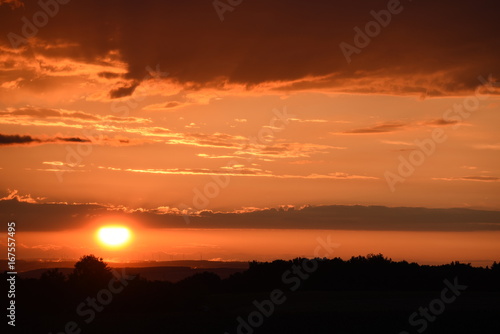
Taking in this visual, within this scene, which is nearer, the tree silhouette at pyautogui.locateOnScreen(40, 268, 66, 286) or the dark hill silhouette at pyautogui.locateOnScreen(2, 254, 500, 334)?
the dark hill silhouette at pyautogui.locateOnScreen(2, 254, 500, 334)

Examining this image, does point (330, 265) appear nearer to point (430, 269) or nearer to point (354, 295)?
point (430, 269)

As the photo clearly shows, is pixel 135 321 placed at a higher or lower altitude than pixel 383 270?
lower

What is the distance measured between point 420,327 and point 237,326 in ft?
28.0

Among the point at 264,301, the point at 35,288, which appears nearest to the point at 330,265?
the point at 264,301

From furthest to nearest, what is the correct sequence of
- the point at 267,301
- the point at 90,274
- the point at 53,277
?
the point at 90,274
the point at 53,277
the point at 267,301

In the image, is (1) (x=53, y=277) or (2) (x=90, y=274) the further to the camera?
(2) (x=90, y=274)

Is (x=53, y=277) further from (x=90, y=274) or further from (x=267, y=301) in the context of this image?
(x=267, y=301)

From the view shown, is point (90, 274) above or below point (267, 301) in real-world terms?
above

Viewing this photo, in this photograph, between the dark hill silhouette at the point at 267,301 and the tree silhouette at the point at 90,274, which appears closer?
the dark hill silhouette at the point at 267,301

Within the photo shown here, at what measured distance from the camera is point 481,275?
61.2 m

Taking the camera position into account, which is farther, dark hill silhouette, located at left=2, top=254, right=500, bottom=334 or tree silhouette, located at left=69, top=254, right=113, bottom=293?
tree silhouette, located at left=69, top=254, right=113, bottom=293

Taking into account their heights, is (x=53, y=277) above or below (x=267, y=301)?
above

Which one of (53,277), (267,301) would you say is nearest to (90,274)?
(53,277)

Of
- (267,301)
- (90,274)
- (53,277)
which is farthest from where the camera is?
(90,274)
